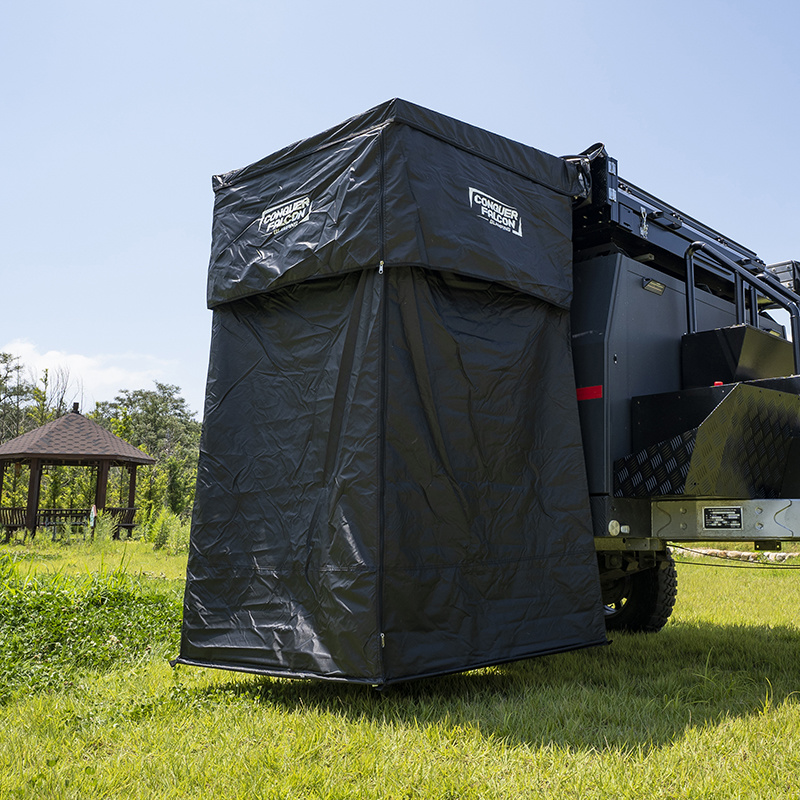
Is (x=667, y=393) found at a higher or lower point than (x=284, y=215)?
lower

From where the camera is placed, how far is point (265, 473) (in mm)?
4441

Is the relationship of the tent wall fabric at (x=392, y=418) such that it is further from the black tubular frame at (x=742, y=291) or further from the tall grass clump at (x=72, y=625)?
the black tubular frame at (x=742, y=291)

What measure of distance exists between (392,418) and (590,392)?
1463mm

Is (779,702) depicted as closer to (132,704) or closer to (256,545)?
(256,545)

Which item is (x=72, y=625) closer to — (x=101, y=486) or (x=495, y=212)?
(x=495, y=212)

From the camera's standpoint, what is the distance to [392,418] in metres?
3.96

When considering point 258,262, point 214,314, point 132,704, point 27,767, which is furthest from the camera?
point 214,314

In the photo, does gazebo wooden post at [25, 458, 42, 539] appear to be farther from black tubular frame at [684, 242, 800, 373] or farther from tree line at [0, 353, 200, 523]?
black tubular frame at [684, 242, 800, 373]

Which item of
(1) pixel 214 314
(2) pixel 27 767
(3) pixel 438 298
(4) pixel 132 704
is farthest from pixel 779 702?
(1) pixel 214 314

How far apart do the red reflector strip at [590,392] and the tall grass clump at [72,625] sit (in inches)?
129

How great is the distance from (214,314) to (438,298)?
5.10ft

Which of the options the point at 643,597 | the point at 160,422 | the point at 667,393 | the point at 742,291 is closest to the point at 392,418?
the point at 667,393

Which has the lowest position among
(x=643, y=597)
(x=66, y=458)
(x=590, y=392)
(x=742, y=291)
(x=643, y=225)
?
(x=643, y=597)

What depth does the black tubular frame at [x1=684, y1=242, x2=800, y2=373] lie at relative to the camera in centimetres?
533
